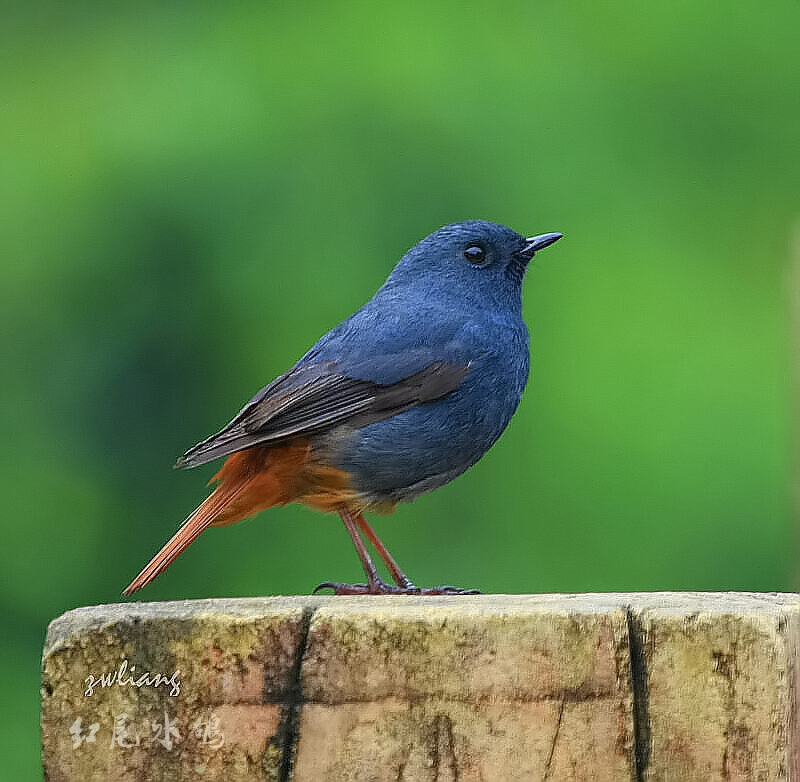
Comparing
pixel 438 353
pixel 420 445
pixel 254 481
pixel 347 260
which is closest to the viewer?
pixel 254 481

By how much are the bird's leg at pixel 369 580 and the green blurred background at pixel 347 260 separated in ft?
6.44

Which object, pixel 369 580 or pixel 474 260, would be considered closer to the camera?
pixel 369 580

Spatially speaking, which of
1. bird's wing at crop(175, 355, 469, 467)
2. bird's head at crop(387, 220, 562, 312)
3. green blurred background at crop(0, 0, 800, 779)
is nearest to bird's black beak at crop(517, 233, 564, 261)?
bird's head at crop(387, 220, 562, 312)

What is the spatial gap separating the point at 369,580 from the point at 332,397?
1.73 ft

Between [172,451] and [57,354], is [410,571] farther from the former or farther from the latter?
[57,354]

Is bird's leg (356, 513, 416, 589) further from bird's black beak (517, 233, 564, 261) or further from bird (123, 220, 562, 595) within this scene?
bird's black beak (517, 233, 564, 261)

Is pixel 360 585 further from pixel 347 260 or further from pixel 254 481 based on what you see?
pixel 347 260

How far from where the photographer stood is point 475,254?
472cm

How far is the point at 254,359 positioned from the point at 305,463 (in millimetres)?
2847

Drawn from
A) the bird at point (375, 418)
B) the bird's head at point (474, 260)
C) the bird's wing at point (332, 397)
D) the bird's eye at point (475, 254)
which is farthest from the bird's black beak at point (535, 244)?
the bird's wing at point (332, 397)

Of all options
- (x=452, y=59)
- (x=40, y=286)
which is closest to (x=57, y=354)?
(x=40, y=286)

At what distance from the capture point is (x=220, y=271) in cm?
698

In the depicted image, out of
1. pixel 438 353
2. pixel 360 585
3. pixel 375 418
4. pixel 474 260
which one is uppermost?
pixel 474 260

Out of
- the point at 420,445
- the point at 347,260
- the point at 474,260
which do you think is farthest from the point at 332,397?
the point at 347,260
